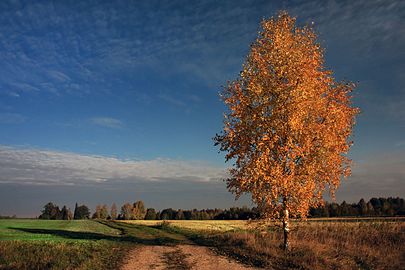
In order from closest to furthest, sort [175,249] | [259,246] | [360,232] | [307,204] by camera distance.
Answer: [307,204], [259,246], [175,249], [360,232]

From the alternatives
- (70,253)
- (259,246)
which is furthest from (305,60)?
(70,253)

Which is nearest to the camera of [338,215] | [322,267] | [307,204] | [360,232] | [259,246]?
[322,267]

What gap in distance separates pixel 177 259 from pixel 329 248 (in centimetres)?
1026

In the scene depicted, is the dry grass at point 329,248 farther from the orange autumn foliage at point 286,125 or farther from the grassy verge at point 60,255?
the grassy verge at point 60,255

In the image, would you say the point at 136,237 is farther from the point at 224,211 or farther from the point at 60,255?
the point at 224,211

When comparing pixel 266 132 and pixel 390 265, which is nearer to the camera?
pixel 390 265

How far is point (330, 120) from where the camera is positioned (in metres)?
25.7

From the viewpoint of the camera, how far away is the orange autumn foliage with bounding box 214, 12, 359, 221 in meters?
24.6

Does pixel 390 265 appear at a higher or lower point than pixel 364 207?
lower

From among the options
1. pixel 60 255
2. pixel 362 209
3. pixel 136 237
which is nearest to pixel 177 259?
→ pixel 60 255

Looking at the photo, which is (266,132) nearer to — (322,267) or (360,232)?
(322,267)

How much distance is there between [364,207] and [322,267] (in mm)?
95588

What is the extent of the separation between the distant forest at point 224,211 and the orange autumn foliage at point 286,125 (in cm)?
3657

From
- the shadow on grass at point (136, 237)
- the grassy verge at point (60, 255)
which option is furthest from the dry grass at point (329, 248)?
the grassy verge at point (60, 255)
